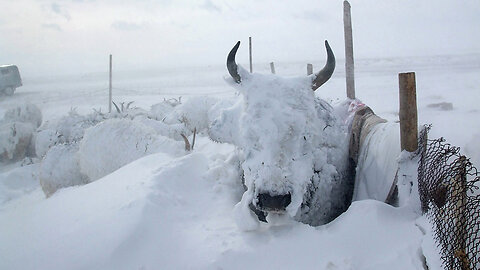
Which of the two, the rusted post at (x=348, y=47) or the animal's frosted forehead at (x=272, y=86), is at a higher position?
the rusted post at (x=348, y=47)

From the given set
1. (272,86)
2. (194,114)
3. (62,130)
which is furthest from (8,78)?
(272,86)

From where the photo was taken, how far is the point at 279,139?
3.42 m

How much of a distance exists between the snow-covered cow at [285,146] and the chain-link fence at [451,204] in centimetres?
103

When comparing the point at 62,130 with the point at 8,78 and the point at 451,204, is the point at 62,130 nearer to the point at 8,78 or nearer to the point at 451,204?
the point at 451,204

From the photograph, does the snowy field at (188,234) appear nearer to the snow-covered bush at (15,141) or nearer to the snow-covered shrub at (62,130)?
the snow-covered shrub at (62,130)

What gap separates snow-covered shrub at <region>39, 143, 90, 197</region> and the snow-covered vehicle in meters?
29.8

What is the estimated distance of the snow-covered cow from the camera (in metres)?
3.26

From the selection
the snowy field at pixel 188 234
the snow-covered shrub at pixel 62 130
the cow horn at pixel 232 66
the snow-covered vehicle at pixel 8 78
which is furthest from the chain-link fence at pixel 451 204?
the snow-covered vehicle at pixel 8 78

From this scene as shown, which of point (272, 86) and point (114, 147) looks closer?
point (272, 86)

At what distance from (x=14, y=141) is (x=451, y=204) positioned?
45.8 feet

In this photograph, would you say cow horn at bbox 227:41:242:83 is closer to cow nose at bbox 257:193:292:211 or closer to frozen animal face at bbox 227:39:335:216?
frozen animal face at bbox 227:39:335:216

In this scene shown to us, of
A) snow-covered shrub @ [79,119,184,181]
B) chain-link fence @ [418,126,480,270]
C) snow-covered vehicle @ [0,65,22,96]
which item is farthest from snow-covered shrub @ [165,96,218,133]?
snow-covered vehicle @ [0,65,22,96]

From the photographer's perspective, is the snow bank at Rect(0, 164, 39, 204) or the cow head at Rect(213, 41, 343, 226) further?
the snow bank at Rect(0, 164, 39, 204)

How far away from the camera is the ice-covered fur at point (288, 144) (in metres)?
3.32
